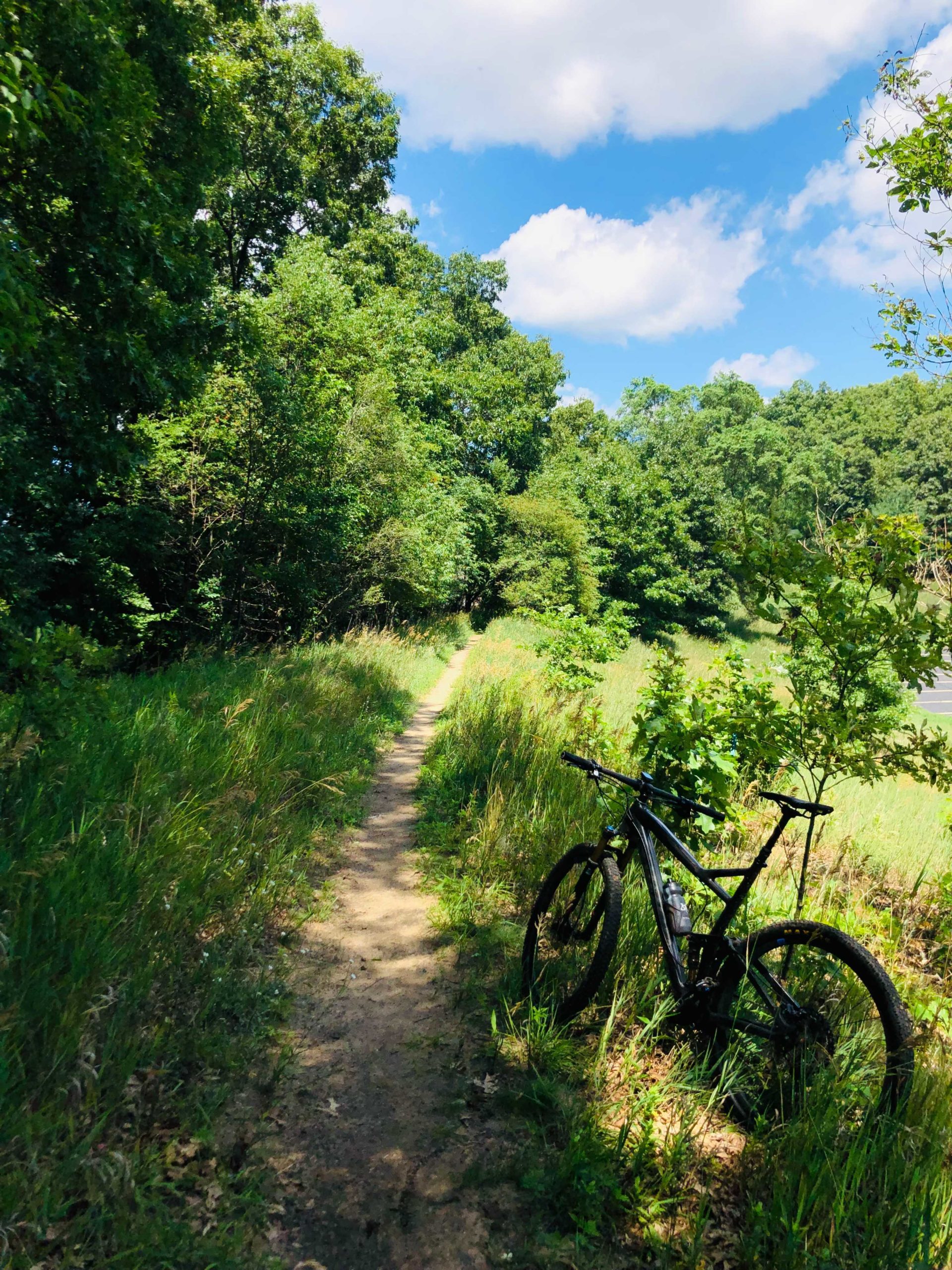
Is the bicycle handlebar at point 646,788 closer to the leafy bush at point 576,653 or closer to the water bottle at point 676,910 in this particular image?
the water bottle at point 676,910

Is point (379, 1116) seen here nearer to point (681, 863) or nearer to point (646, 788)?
point (681, 863)

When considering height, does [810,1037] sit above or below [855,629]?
below

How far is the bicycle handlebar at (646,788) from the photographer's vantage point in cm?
275

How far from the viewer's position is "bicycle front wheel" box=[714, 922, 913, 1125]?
2061mm

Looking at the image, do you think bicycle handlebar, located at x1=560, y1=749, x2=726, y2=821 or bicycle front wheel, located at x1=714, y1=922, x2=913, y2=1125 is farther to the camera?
bicycle handlebar, located at x1=560, y1=749, x2=726, y2=821

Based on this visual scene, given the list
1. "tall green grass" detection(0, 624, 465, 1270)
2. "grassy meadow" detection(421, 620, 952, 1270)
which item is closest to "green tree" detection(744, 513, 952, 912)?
"grassy meadow" detection(421, 620, 952, 1270)

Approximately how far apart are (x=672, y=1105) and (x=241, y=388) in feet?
39.1

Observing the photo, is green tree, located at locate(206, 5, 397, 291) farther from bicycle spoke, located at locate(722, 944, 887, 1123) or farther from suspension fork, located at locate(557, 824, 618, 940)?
bicycle spoke, located at locate(722, 944, 887, 1123)

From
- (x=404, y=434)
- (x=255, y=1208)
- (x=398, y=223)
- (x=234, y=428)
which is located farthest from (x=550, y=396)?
(x=255, y=1208)

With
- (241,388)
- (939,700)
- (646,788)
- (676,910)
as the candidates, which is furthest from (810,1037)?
(939,700)

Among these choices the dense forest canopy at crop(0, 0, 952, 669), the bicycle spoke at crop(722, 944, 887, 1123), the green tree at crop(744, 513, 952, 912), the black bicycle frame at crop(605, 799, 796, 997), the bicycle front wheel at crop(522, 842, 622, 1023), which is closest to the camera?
the bicycle spoke at crop(722, 944, 887, 1123)

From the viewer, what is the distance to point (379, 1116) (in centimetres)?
259

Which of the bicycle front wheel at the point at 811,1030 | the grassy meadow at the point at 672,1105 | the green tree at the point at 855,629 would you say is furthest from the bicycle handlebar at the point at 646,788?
the green tree at the point at 855,629

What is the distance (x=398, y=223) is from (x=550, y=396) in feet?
66.6
